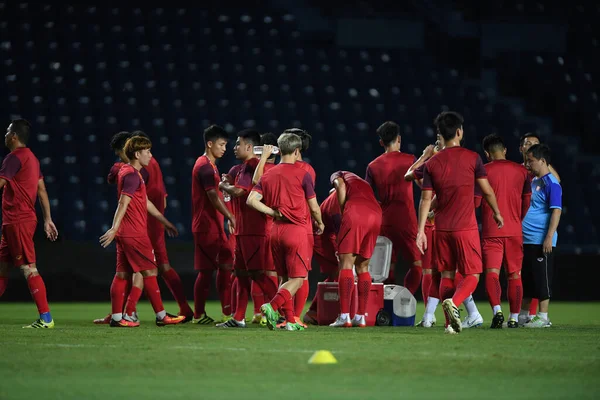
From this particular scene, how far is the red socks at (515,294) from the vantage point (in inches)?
388

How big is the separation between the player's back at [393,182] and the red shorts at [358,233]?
0.97 metres

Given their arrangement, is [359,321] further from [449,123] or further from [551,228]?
[449,123]

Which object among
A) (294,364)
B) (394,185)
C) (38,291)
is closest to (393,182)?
(394,185)

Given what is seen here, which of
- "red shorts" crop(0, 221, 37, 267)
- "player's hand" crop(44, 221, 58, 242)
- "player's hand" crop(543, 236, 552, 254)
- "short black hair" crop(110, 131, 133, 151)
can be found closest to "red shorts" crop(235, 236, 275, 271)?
"short black hair" crop(110, 131, 133, 151)

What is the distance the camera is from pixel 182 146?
18.4 metres

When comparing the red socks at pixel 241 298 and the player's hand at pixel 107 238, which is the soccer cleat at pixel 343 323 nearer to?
the red socks at pixel 241 298

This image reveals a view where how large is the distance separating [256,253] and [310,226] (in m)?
0.64

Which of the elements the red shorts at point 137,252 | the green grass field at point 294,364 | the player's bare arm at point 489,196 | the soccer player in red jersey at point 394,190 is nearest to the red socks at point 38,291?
the green grass field at point 294,364

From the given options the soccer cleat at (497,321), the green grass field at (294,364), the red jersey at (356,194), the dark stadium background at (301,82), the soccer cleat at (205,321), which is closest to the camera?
the green grass field at (294,364)

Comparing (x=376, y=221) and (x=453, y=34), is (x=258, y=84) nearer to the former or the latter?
(x=453, y=34)

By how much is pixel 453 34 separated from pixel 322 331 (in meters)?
14.2

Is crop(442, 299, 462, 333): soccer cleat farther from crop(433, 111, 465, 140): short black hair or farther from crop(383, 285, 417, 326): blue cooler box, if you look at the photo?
crop(383, 285, 417, 326): blue cooler box

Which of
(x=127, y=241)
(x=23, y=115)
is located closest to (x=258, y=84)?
(x=23, y=115)

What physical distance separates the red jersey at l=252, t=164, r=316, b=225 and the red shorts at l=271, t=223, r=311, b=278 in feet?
0.30
